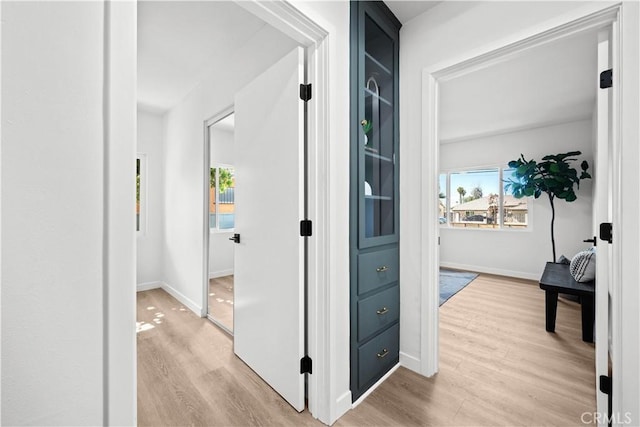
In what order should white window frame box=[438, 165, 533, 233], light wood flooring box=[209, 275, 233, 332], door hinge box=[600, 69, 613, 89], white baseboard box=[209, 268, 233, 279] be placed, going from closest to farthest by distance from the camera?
door hinge box=[600, 69, 613, 89] < light wood flooring box=[209, 275, 233, 332] < white baseboard box=[209, 268, 233, 279] < white window frame box=[438, 165, 533, 233]

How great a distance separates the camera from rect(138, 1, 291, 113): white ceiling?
1.97 metres

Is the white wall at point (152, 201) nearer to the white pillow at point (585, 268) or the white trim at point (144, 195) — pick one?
the white trim at point (144, 195)

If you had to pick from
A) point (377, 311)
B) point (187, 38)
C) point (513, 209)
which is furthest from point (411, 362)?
point (513, 209)

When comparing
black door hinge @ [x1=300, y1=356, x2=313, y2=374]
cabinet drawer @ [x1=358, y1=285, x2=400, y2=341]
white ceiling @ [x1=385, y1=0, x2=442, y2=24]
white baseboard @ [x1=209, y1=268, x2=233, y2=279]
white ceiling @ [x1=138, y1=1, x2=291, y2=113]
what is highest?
white ceiling @ [x1=138, y1=1, x2=291, y2=113]

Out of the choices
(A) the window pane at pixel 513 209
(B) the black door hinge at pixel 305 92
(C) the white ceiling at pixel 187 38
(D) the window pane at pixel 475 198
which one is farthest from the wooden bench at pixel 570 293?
(C) the white ceiling at pixel 187 38

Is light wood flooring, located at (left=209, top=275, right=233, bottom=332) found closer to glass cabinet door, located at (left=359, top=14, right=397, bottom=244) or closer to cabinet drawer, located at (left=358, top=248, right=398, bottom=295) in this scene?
cabinet drawer, located at (left=358, top=248, right=398, bottom=295)

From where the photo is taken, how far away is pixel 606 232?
1301 millimetres

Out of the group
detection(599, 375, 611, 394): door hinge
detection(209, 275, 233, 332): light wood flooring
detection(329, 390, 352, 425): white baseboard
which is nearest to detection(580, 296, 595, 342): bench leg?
detection(599, 375, 611, 394): door hinge

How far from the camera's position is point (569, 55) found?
2.48m

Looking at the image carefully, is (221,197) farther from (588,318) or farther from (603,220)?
(588,318)

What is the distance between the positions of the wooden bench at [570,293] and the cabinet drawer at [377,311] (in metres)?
1.60

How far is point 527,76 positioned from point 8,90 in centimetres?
381

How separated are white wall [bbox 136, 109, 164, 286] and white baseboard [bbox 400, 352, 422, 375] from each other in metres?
3.46

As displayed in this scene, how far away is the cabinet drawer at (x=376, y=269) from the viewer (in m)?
1.67
